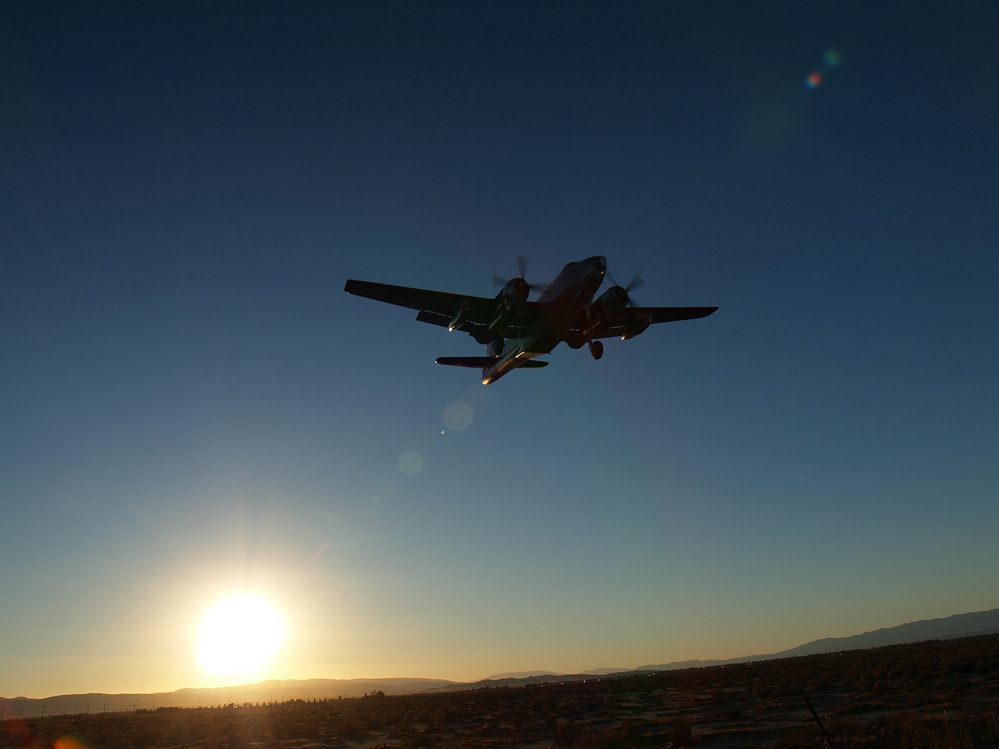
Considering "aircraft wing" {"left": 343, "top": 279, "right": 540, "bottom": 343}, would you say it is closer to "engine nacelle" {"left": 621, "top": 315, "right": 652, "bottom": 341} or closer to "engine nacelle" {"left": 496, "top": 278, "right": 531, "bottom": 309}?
"engine nacelle" {"left": 496, "top": 278, "right": 531, "bottom": 309}

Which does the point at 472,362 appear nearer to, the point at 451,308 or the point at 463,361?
the point at 463,361

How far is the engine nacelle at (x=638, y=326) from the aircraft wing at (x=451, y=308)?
4837mm

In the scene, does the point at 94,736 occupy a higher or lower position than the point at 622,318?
lower

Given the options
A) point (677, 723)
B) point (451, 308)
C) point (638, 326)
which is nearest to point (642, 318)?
point (638, 326)

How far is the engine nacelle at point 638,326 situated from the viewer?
25.5 m

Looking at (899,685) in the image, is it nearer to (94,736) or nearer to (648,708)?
(648,708)

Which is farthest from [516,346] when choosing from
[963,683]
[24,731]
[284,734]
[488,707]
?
[24,731]

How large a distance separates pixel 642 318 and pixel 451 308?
8.88 meters

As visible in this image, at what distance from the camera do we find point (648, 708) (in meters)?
36.9

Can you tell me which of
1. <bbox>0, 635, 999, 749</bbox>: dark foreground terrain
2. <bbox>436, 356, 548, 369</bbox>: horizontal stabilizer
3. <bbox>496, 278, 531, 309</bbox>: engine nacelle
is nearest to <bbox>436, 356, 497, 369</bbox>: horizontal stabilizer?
<bbox>436, 356, 548, 369</bbox>: horizontal stabilizer

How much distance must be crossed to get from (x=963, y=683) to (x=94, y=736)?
2032 inches

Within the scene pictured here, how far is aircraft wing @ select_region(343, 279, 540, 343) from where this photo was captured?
76.2 feet

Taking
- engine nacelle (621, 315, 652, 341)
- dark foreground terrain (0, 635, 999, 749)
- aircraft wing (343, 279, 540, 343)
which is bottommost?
dark foreground terrain (0, 635, 999, 749)

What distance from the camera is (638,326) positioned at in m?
25.5
